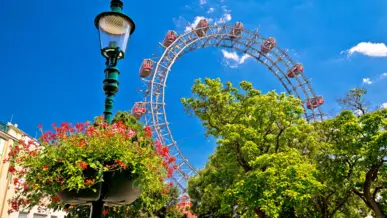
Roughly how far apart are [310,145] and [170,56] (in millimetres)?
17823

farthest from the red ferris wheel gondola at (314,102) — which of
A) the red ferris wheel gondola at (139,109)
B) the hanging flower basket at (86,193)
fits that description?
the hanging flower basket at (86,193)

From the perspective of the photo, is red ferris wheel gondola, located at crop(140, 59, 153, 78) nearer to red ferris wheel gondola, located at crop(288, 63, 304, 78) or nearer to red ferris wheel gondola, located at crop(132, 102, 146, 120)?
red ferris wheel gondola, located at crop(132, 102, 146, 120)

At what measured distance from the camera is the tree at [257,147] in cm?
1239

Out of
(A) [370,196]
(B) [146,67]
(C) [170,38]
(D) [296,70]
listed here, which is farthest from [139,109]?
(D) [296,70]

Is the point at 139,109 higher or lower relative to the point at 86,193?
higher

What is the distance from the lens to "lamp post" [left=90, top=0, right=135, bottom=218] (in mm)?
4555

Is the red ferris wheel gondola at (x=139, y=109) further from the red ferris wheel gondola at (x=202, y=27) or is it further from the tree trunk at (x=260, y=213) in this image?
the tree trunk at (x=260, y=213)

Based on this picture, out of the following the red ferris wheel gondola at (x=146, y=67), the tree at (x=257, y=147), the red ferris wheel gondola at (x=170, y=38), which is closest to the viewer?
the tree at (x=257, y=147)

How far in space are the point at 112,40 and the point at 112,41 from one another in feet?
0.05

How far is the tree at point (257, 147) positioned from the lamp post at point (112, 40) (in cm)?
886

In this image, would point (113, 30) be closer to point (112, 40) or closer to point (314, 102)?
point (112, 40)

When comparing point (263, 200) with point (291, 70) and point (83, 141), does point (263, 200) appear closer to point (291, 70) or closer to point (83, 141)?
point (83, 141)

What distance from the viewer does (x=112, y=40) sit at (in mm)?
4676

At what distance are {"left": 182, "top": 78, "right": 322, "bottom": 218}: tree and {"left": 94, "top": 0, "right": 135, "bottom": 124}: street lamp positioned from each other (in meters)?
8.86
